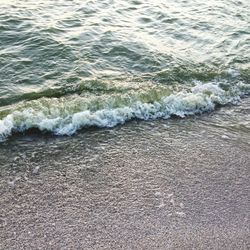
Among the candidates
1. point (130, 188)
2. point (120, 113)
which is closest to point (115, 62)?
point (120, 113)

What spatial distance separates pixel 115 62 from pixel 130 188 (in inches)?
162

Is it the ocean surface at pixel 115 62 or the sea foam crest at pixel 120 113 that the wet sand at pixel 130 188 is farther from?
the ocean surface at pixel 115 62

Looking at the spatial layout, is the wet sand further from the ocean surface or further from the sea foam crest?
the ocean surface

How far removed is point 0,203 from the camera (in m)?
5.37

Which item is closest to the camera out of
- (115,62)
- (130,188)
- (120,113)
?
(130,188)

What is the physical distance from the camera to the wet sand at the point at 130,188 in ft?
16.3

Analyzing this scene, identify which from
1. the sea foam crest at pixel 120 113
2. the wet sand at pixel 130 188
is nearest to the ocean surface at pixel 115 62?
the sea foam crest at pixel 120 113

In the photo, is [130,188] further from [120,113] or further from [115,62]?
[115,62]

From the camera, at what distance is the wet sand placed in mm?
4965

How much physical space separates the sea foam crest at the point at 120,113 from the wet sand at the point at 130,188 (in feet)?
0.63

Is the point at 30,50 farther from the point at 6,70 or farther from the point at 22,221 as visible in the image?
the point at 22,221

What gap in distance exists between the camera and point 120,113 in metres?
7.55

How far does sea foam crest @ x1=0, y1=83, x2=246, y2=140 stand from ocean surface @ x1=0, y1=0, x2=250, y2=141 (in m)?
0.01

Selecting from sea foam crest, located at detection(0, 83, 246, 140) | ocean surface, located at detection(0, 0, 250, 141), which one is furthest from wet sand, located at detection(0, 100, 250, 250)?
ocean surface, located at detection(0, 0, 250, 141)
